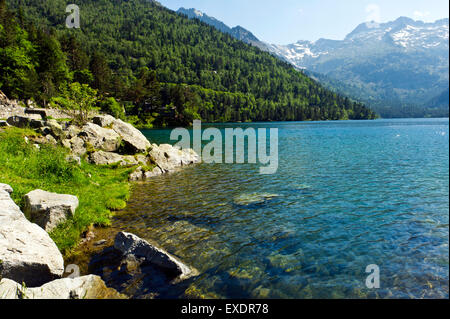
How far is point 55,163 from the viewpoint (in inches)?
750

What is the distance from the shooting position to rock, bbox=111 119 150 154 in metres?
35.7

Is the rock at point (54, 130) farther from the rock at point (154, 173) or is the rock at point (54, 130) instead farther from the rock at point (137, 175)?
the rock at point (154, 173)

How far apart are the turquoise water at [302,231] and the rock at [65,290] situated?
9.49ft

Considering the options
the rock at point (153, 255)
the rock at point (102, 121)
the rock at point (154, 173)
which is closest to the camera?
the rock at point (153, 255)

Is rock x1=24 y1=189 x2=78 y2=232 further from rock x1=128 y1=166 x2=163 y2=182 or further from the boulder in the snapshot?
the boulder

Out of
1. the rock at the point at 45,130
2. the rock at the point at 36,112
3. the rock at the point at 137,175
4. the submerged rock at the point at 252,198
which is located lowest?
the submerged rock at the point at 252,198

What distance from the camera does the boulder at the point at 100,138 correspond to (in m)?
33.6

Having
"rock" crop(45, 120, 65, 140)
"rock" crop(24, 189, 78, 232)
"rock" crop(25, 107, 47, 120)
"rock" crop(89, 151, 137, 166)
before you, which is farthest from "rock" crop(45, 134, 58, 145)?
"rock" crop(25, 107, 47, 120)

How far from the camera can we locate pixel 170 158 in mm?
34969

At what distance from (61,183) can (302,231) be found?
57.0 feet

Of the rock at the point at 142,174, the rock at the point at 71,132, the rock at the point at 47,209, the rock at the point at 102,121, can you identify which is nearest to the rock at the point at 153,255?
the rock at the point at 47,209
